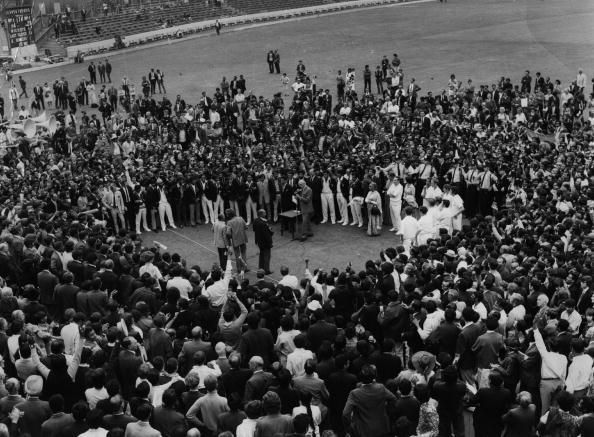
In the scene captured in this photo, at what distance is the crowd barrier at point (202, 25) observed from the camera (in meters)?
56.4

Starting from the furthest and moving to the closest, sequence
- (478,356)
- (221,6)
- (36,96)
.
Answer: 1. (221,6)
2. (36,96)
3. (478,356)

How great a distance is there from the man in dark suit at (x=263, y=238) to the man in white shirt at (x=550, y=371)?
9.13 metres

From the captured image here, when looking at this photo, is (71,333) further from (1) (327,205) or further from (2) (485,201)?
(2) (485,201)

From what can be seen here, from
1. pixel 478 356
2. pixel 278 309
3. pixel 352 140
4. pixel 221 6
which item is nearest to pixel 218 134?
pixel 352 140

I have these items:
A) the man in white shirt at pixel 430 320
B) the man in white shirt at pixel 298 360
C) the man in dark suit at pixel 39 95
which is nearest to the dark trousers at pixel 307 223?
the man in white shirt at pixel 430 320

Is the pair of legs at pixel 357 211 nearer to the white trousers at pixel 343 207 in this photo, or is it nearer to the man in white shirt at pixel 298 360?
the white trousers at pixel 343 207

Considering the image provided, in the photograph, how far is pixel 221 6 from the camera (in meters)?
69.0

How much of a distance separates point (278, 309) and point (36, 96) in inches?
1210

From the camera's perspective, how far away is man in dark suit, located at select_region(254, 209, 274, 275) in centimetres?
1814

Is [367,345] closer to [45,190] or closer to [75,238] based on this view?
[75,238]

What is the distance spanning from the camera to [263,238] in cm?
1830

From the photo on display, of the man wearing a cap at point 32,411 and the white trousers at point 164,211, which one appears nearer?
the man wearing a cap at point 32,411

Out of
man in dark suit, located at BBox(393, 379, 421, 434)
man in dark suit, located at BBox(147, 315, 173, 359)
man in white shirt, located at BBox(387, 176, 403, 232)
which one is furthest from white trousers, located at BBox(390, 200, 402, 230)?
man in dark suit, located at BBox(393, 379, 421, 434)

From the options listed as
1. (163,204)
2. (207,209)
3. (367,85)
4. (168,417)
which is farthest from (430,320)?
(367,85)
